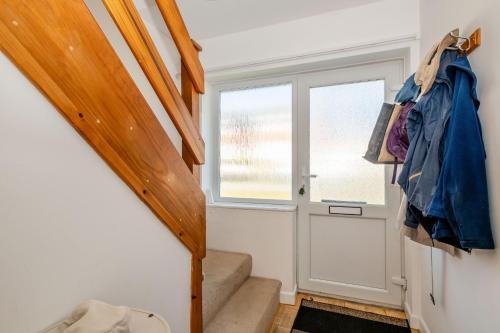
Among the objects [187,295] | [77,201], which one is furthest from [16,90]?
[187,295]

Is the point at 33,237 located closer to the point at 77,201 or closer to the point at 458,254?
the point at 77,201

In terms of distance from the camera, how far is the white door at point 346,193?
81.0 inches

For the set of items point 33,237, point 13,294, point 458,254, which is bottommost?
point 458,254

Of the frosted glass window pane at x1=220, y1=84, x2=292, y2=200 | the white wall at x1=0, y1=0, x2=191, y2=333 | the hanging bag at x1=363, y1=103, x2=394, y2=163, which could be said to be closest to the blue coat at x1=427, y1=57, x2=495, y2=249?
the hanging bag at x1=363, y1=103, x2=394, y2=163

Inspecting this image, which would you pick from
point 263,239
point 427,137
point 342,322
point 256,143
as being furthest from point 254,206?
point 427,137

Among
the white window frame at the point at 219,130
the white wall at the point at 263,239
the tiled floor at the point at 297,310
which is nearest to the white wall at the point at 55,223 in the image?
the tiled floor at the point at 297,310

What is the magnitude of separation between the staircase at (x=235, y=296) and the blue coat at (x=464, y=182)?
1258 mm

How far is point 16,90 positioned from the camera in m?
0.56

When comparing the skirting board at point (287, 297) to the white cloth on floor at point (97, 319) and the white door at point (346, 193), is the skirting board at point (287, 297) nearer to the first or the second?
the white door at point (346, 193)

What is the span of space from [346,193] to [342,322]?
1.06 m

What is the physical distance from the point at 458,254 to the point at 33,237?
5.75ft

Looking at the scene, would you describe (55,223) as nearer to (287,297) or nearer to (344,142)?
(287,297)

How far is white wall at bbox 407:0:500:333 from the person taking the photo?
3.06ft

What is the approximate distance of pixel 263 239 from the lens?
2.25m
